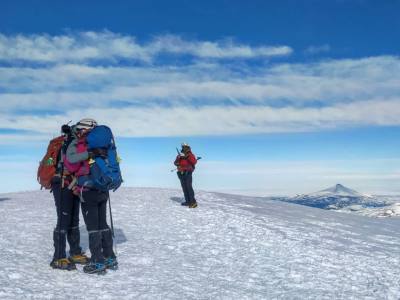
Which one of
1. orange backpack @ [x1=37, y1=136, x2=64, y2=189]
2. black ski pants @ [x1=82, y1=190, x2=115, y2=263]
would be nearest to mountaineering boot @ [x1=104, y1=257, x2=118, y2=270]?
black ski pants @ [x1=82, y1=190, x2=115, y2=263]

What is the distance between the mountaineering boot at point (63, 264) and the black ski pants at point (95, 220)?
0.45 metres

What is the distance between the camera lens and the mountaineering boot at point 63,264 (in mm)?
7902

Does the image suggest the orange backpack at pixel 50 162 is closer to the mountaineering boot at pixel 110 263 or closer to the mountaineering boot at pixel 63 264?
the mountaineering boot at pixel 63 264

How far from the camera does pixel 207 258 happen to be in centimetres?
997

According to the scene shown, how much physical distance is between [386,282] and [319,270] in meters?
1.39

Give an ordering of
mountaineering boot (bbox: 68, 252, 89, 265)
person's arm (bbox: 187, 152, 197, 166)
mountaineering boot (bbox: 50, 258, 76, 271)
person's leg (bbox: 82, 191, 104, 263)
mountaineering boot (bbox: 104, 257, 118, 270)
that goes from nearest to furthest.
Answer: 1. person's leg (bbox: 82, 191, 104, 263)
2. mountaineering boot (bbox: 50, 258, 76, 271)
3. mountaineering boot (bbox: 104, 257, 118, 270)
4. mountaineering boot (bbox: 68, 252, 89, 265)
5. person's arm (bbox: 187, 152, 197, 166)

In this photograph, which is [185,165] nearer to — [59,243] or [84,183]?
[59,243]

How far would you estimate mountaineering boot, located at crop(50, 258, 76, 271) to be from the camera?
311 inches

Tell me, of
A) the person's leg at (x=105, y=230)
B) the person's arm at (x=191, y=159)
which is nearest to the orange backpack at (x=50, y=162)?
the person's leg at (x=105, y=230)

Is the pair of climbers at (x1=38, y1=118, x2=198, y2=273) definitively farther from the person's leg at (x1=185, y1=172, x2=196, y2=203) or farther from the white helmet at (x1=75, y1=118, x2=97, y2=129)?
the person's leg at (x1=185, y1=172, x2=196, y2=203)

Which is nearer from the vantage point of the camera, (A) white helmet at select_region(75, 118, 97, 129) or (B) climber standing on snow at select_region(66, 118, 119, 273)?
(B) climber standing on snow at select_region(66, 118, 119, 273)

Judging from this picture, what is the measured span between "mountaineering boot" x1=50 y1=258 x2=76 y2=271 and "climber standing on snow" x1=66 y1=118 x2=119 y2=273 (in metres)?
0.29

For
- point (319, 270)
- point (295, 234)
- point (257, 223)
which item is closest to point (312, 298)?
point (319, 270)

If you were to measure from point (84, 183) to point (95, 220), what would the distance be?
78 centimetres
